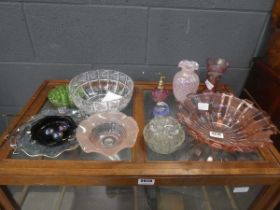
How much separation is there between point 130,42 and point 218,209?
86 cm

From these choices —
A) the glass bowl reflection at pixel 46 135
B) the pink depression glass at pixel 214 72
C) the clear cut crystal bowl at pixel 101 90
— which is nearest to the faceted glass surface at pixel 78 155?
the glass bowl reflection at pixel 46 135

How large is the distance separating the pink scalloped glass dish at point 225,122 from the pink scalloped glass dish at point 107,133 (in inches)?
7.4

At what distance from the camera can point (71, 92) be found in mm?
865

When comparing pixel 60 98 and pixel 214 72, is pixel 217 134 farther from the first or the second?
pixel 60 98

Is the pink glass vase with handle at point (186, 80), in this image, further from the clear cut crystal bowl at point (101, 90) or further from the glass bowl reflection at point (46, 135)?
the glass bowl reflection at point (46, 135)

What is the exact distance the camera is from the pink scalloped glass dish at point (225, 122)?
70cm

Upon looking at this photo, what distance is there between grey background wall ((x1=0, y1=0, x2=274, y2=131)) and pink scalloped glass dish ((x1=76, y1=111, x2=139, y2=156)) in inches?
14.7

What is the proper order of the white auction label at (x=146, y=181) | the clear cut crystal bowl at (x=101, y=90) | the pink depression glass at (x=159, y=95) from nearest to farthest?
the white auction label at (x=146, y=181)
the clear cut crystal bowl at (x=101, y=90)
the pink depression glass at (x=159, y=95)

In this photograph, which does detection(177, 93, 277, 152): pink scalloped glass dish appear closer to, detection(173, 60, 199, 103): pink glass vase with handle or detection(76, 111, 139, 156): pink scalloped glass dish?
detection(173, 60, 199, 103): pink glass vase with handle

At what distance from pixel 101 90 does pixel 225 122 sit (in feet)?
1.73

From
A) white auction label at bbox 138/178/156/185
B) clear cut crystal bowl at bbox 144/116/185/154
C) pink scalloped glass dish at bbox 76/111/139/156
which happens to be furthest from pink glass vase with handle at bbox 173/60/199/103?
white auction label at bbox 138/178/156/185

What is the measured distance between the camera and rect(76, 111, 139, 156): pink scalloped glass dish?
27.2 inches

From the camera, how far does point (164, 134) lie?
29.2 inches

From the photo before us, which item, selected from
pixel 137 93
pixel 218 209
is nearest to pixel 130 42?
pixel 137 93
